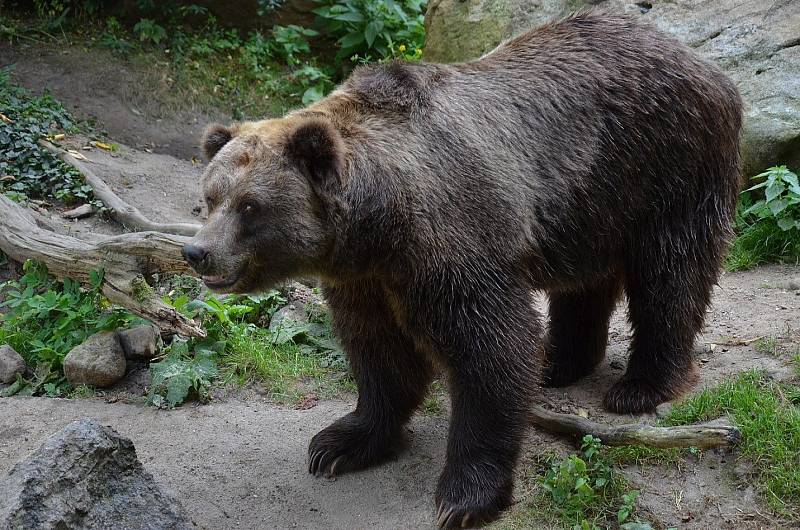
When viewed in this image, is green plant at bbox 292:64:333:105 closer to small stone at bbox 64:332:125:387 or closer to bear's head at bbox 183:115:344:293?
small stone at bbox 64:332:125:387

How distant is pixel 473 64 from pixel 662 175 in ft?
4.42

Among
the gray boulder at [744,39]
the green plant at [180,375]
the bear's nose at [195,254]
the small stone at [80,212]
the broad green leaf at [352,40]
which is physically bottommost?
the green plant at [180,375]

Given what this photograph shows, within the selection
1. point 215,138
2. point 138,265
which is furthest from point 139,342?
point 215,138

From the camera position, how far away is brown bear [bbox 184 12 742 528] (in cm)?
466

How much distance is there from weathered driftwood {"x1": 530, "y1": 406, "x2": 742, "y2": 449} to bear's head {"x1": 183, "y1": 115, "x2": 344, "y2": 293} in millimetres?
1691

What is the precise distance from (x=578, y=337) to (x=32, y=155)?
6.46 metres

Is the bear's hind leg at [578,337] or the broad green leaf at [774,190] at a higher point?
the broad green leaf at [774,190]

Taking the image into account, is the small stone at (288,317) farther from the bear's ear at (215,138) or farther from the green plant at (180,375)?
the bear's ear at (215,138)

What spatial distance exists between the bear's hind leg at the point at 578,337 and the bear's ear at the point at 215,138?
→ 2648 millimetres

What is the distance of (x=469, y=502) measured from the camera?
4.91 m

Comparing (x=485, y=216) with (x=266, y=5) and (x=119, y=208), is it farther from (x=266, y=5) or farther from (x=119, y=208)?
(x=266, y=5)

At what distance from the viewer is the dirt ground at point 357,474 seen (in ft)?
16.4

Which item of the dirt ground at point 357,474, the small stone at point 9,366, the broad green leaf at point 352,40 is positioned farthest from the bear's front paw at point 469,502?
the broad green leaf at point 352,40

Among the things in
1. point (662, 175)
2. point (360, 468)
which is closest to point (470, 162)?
point (662, 175)
